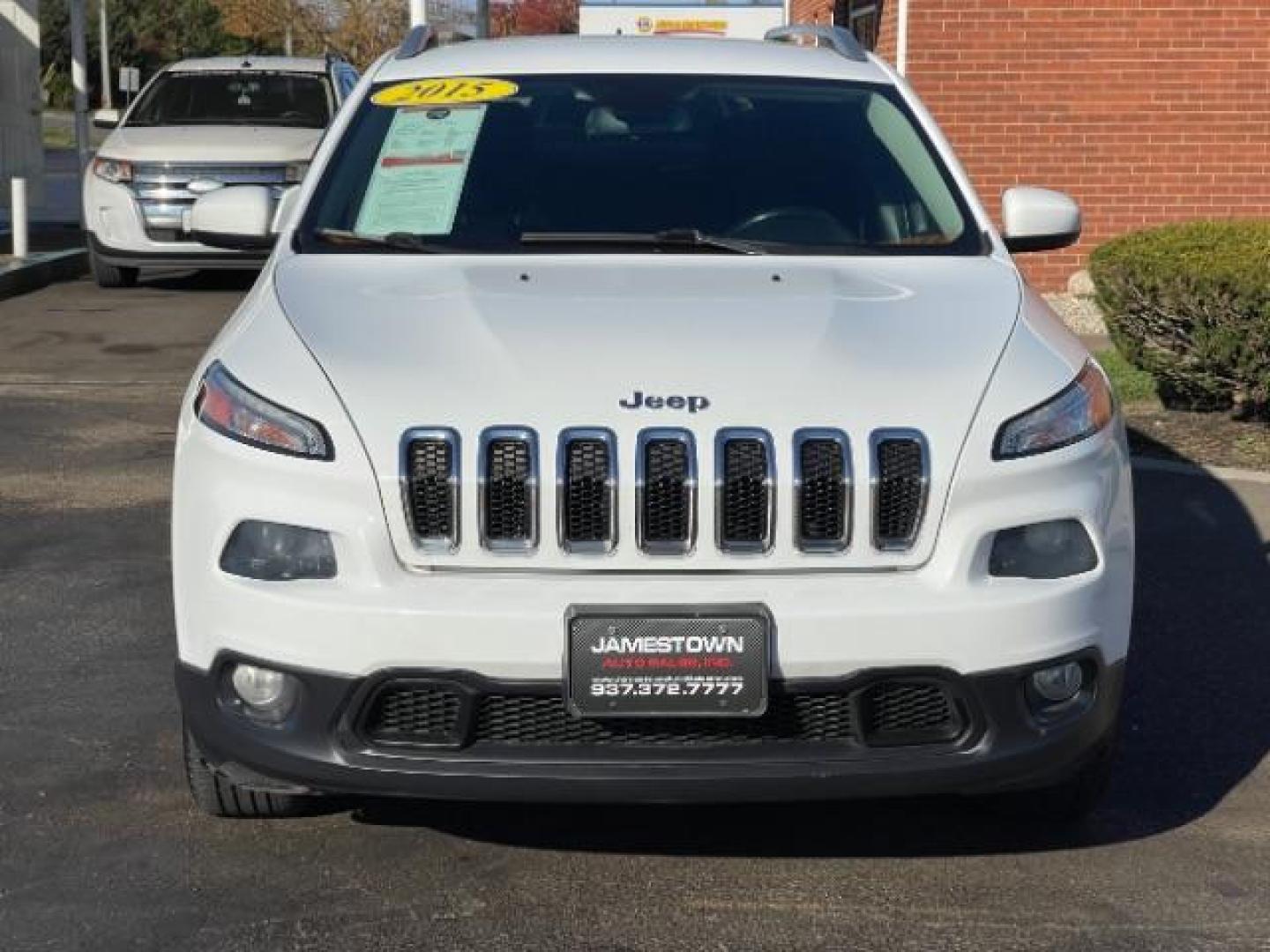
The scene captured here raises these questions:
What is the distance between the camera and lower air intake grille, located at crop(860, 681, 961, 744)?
396 cm

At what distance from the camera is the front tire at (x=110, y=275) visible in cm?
1575

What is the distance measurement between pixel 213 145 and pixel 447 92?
10.0m

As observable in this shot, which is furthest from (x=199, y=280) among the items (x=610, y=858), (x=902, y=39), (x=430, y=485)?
(x=430, y=485)

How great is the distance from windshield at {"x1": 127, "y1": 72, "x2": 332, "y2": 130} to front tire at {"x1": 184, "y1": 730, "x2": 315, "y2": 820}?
12266 millimetres

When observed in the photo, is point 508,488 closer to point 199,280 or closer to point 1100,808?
point 1100,808

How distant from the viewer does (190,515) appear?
408 cm

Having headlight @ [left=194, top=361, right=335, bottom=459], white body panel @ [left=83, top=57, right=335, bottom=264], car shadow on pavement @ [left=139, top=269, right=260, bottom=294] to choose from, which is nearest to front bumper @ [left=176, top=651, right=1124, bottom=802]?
headlight @ [left=194, top=361, right=335, bottom=459]

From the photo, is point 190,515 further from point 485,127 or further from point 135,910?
point 485,127

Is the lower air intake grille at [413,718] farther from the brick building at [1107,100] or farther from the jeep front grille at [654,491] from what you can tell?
the brick building at [1107,100]

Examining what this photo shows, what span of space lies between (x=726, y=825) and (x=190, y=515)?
140 cm

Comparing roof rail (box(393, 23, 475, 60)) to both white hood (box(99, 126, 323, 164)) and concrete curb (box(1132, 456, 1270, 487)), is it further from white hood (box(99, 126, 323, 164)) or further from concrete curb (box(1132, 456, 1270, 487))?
white hood (box(99, 126, 323, 164))

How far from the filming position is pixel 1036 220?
18.2 ft

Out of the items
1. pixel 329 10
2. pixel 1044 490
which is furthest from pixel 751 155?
pixel 329 10

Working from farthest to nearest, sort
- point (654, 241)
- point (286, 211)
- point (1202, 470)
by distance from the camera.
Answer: point (1202, 470), point (286, 211), point (654, 241)
